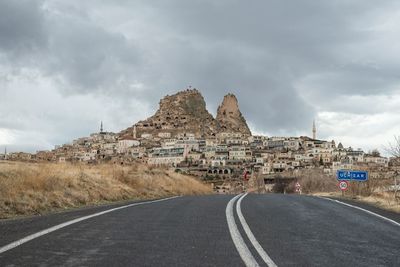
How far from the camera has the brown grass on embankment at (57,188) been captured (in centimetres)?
1448

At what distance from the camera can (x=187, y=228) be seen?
409 inches

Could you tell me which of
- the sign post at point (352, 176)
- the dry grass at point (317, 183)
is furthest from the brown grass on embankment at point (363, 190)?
the sign post at point (352, 176)

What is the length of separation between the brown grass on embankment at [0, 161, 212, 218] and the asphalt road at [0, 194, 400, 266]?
9.36 feet

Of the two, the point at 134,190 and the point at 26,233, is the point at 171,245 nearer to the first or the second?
the point at 26,233

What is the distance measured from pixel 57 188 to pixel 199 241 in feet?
34.7

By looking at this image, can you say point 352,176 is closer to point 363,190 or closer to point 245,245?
point 363,190

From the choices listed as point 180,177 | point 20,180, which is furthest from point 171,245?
point 180,177

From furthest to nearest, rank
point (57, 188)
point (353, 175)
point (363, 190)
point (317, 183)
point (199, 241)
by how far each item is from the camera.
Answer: point (317, 183)
point (363, 190)
point (353, 175)
point (57, 188)
point (199, 241)

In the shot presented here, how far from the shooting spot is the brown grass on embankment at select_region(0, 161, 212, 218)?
47.5 feet

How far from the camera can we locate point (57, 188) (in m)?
18.0

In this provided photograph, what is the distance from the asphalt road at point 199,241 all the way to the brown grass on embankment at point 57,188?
285 centimetres

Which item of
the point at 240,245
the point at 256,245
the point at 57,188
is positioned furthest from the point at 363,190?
the point at 240,245

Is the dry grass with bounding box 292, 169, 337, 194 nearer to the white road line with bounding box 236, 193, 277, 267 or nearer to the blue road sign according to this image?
the blue road sign

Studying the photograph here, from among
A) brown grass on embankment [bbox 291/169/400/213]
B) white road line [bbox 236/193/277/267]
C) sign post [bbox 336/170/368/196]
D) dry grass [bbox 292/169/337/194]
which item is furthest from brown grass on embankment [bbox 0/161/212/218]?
dry grass [bbox 292/169/337/194]
